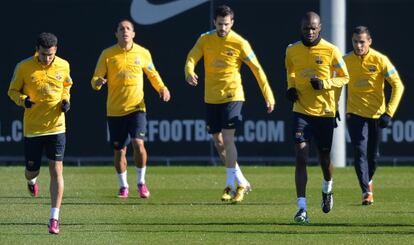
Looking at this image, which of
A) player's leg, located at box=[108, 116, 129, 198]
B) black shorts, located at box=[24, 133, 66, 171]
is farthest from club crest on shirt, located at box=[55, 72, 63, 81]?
player's leg, located at box=[108, 116, 129, 198]

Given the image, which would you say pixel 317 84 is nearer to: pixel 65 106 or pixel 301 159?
pixel 301 159

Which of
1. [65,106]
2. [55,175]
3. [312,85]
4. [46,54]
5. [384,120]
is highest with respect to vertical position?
[46,54]

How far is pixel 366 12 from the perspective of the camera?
25.0m

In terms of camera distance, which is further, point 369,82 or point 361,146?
point 369,82

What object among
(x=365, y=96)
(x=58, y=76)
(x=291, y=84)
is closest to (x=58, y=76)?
(x=58, y=76)

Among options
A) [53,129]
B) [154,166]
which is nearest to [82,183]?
[154,166]

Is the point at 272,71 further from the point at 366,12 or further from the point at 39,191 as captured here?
the point at 39,191

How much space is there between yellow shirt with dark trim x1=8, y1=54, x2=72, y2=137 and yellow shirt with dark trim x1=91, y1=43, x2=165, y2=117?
4.06 m

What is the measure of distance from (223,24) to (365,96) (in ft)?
6.56

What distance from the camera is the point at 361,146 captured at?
1723cm

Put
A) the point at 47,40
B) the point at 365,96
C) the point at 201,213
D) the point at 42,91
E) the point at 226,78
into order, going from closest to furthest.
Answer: the point at 47,40, the point at 42,91, the point at 201,213, the point at 365,96, the point at 226,78

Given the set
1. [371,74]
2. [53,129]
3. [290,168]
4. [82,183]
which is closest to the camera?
[53,129]

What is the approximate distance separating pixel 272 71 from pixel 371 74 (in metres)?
7.62

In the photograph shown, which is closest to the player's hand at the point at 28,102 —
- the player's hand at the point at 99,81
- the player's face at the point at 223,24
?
the player's hand at the point at 99,81
